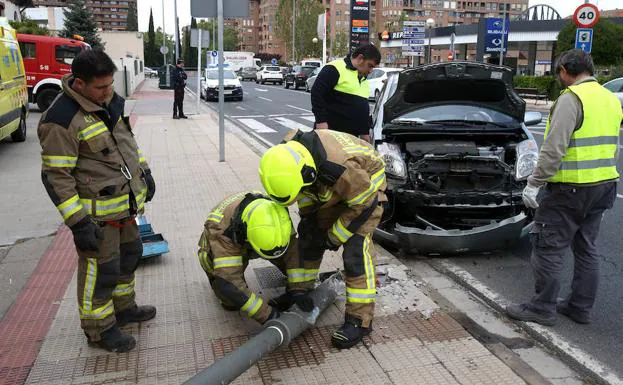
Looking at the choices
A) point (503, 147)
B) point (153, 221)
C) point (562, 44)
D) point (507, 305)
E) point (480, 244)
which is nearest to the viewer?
point (507, 305)

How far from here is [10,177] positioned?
28.9 ft

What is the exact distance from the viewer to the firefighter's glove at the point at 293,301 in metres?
3.64

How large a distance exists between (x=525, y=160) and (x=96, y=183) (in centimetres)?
380

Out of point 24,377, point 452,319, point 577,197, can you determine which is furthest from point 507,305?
point 24,377

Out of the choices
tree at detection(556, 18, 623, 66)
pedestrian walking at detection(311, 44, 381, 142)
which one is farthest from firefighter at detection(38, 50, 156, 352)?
tree at detection(556, 18, 623, 66)

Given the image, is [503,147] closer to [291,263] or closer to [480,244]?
[480,244]

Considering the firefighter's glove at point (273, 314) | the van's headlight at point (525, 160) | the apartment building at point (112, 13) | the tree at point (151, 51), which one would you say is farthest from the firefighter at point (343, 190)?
the apartment building at point (112, 13)

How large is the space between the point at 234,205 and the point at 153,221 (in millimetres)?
2820

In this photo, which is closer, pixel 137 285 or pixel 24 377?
pixel 24 377

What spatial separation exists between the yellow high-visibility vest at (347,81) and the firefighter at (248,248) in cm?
221

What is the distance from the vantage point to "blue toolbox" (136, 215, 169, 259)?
4.77 meters

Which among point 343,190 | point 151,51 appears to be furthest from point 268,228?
point 151,51

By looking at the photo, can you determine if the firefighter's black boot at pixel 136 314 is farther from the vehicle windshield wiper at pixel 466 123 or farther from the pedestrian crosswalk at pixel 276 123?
the pedestrian crosswalk at pixel 276 123

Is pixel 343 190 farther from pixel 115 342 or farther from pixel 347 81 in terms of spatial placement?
pixel 347 81
